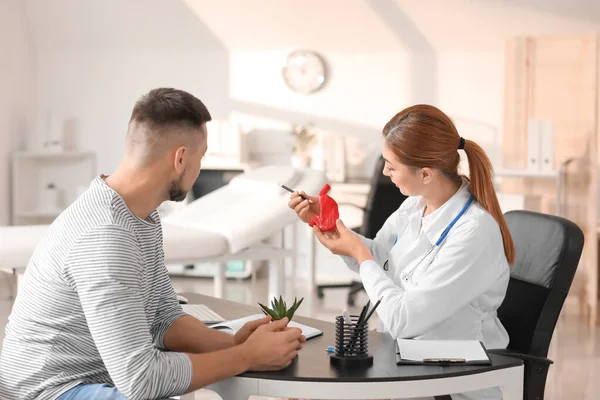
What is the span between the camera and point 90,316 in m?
1.55

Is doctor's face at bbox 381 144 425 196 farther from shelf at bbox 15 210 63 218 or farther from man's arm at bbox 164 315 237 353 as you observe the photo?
shelf at bbox 15 210 63 218

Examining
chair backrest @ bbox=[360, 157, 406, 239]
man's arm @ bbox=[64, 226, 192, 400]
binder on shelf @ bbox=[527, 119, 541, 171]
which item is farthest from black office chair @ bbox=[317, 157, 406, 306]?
man's arm @ bbox=[64, 226, 192, 400]

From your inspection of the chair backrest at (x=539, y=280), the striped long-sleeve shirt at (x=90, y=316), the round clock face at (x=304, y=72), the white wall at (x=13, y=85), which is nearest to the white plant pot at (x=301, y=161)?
the round clock face at (x=304, y=72)

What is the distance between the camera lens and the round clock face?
6379 millimetres

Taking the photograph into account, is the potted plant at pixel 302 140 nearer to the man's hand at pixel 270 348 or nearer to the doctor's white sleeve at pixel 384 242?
the doctor's white sleeve at pixel 384 242

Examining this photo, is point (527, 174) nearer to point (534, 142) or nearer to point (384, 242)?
point (534, 142)

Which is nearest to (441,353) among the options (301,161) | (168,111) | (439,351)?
(439,351)

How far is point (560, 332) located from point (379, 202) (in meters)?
1.22

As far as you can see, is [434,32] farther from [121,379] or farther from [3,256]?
[121,379]

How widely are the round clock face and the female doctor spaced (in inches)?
168

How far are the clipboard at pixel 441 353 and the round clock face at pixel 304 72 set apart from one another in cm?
467

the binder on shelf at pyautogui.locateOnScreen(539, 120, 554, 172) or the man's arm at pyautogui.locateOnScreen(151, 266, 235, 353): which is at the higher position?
the binder on shelf at pyautogui.locateOnScreen(539, 120, 554, 172)

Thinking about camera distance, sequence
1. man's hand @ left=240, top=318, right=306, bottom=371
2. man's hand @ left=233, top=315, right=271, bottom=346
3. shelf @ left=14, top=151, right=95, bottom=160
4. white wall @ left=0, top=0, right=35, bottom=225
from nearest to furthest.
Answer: man's hand @ left=240, top=318, right=306, bottom=371 < man's hand @ left=233, top=315, right=271, bottom=346 < white wall @ left=0, top=0, right=35, bottom=225 < shelf @ left=14, top=151, right=95, bottom=160

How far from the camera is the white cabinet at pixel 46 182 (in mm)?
6574
